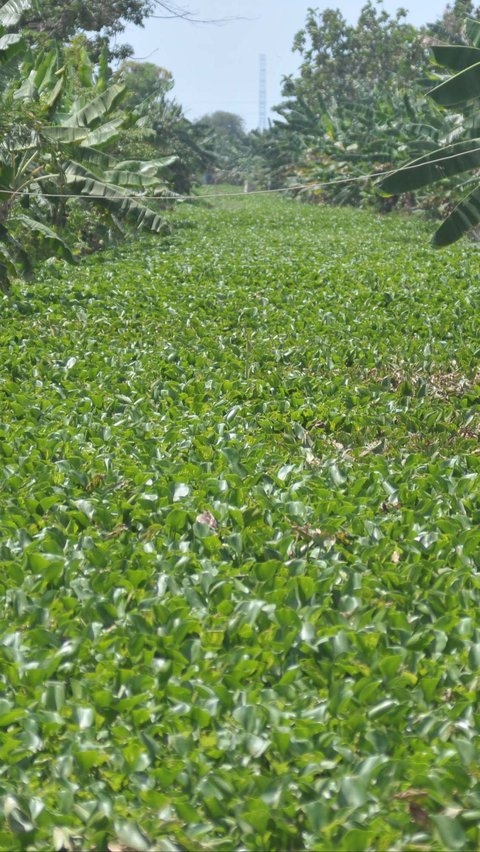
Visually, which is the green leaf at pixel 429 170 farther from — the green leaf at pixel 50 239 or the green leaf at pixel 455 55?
the green leaf at pixel 50 239

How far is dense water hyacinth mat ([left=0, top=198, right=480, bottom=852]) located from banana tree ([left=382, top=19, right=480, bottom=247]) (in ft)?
5.91

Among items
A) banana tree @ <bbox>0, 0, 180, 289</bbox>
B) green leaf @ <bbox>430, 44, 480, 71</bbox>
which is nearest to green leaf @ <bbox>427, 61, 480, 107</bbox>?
green leaf @ <bbox>430, 44, 480, 71</bbox>

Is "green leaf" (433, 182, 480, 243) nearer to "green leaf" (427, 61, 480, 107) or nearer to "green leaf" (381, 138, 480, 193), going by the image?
"green leaf" (381, 138, 480, 193)

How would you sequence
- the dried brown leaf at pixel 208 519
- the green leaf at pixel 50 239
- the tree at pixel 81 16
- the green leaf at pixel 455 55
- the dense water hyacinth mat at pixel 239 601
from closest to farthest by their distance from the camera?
the dense water hyacinth mat at pixel 239 601 < the dried brown leaf at pixel 208 519 < the green leaf at pixel 455 55 < the green leaf at pixel 50 239 < the tree at pixel 81 16

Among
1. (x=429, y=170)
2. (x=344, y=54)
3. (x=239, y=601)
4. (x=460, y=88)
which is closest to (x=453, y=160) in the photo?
(x=429, y=170)

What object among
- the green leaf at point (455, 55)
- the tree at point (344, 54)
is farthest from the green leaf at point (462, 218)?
the tree at point (344, 54)

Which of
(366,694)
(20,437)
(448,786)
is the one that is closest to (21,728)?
(366,694)

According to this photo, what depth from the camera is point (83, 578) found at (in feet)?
12.8

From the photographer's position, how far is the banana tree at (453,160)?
930cm

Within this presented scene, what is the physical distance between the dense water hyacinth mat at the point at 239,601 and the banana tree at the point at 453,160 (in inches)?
70.9

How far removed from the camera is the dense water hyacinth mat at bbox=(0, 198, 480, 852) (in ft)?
8.98

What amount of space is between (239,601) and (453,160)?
7.10 meters

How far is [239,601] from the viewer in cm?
368

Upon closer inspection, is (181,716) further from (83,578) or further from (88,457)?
(88,457)
